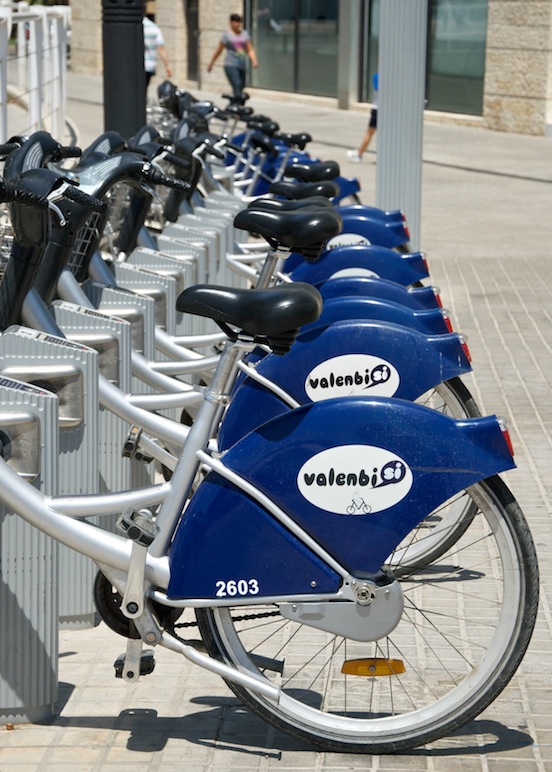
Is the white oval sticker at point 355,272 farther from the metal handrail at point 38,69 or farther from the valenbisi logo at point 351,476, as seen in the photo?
the metal handrail at point 38,69

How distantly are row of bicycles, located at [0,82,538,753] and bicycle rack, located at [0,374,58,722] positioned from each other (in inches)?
3.5

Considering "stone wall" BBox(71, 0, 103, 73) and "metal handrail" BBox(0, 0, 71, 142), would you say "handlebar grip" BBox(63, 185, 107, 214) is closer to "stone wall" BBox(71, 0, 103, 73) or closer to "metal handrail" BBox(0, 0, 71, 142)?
"metal handrail" BBox(0, 0, 71, 142)

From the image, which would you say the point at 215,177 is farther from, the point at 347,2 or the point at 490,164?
the point at 347,2

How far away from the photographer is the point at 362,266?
554 cm

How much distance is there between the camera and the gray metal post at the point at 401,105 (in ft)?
27.8

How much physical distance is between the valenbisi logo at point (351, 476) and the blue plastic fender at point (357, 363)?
933mm

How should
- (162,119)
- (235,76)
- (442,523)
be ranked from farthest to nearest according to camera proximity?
(235,76) → (162,119) → (442,523)

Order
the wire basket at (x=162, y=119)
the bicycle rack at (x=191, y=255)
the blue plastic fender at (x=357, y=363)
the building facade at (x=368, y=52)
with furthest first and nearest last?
the building facade at (x=368, y=52), the wire basket at (x=162, y=119), the bicycle rack at (x=191, y=255), the blue plastic fender at (x=357, y=363)

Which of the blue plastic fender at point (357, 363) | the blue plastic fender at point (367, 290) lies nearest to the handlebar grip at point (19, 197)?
the blue plastic fender at point (357, 363)

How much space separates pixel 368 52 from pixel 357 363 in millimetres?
21879

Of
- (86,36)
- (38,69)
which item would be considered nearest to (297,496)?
(38,69)

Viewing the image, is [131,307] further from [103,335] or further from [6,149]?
[6,149]

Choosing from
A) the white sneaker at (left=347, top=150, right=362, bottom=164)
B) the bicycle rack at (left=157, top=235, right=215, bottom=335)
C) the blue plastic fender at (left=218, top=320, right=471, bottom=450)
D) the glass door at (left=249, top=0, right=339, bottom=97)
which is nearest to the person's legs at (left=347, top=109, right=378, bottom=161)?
the white sneaker at (left=347, top=150, right=362, bottom=164)

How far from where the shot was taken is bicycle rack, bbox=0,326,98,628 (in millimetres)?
3744
